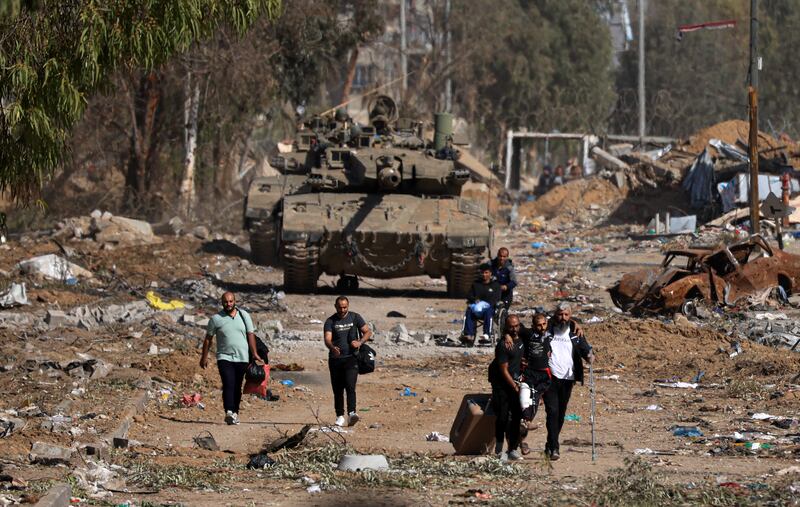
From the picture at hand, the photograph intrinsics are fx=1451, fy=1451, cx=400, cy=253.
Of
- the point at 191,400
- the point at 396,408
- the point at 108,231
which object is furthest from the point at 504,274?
the point at 108,231

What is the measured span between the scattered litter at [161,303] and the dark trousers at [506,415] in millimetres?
9528

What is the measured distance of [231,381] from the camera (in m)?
12.3

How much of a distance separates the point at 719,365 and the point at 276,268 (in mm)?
12956

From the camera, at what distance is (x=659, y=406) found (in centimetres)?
1334

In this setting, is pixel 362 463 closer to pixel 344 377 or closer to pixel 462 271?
pixel 344 377

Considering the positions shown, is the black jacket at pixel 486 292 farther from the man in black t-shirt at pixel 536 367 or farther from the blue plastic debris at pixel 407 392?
the man in black t-shirt at pixel 536 367

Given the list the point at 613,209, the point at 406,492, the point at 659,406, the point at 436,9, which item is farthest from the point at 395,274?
the point at 436,9

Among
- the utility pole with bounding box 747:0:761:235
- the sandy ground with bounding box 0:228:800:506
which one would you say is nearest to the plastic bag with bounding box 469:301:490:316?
the sandy ground with bounding box 0:228:800:506

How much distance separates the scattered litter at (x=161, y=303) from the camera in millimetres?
19516

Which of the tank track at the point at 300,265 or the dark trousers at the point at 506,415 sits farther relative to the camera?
the tank track at the point at 300,265

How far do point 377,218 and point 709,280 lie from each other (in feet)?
16.3

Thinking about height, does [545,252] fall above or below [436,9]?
below

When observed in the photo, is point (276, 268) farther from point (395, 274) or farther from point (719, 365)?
point (719, 365)

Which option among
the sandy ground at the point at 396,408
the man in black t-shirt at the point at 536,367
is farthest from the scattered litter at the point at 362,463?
the man in black t-shirt at the point at 536,367
